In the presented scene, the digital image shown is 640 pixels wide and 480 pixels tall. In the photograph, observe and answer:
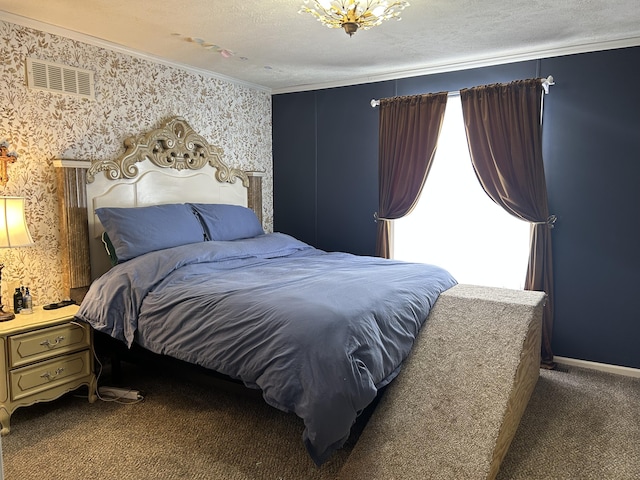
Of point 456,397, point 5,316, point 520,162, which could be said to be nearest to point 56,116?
point 5,316

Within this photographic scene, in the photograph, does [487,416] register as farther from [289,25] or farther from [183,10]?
[183,10]

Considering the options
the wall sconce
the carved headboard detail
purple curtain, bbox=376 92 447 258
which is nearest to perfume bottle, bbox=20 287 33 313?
the wall sconce

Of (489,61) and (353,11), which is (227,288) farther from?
(489,61)

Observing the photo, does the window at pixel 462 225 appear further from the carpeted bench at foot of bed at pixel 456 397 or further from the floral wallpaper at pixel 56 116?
the floral wallpaper at pixel 56 116

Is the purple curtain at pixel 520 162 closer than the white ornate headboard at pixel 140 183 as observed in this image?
No

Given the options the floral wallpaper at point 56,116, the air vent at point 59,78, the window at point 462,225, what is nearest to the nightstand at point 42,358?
the floral wallpaper at point 56,116

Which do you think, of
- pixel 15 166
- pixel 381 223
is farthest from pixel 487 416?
pixel 15 166

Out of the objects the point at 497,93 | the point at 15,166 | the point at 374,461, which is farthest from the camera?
the point at 497,93

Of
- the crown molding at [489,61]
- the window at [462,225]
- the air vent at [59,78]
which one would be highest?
the crown molding at [489,61]

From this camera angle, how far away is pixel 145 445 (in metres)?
2.43

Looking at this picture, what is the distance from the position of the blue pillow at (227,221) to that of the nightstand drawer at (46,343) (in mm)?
1203

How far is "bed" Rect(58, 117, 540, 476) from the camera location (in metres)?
2.05

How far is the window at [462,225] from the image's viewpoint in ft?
12.6

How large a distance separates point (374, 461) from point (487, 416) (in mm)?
548
